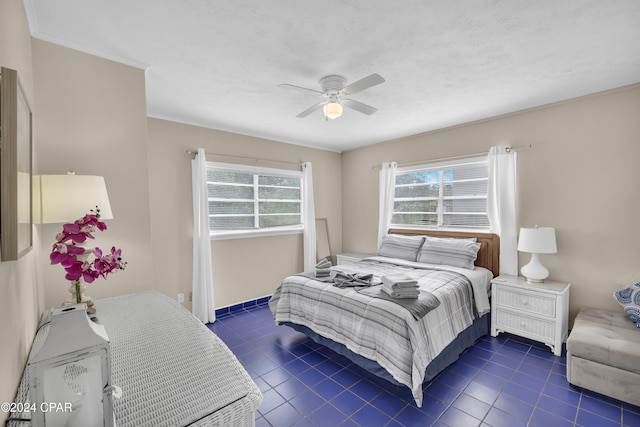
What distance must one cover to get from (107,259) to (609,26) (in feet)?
10.5

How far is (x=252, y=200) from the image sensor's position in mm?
4070

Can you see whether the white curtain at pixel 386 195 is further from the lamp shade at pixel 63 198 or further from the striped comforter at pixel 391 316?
the lamp shade at pixel 63 198

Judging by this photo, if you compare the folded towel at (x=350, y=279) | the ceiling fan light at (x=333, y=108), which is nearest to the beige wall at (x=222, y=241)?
the folded towel at (x=350, y=279)

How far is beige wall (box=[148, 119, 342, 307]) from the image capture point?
326 cm

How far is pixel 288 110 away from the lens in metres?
3.04

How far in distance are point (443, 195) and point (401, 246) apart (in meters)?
0.92

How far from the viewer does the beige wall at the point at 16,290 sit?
34.2 inches

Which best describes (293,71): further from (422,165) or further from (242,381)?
(422,165)

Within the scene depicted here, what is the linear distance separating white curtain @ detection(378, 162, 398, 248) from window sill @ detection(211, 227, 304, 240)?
4.26 feet

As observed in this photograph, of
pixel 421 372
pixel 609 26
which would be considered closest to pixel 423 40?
pixel 609 26

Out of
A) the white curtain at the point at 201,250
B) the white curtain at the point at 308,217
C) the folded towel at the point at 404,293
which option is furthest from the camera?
the white curtain at the point at 308,217

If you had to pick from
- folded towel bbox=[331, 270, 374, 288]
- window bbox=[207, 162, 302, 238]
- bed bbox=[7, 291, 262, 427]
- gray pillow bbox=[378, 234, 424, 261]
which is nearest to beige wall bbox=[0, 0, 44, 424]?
bed bbox=[7, 291, 262, 427]

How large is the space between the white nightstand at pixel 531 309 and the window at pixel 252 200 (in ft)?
9.37

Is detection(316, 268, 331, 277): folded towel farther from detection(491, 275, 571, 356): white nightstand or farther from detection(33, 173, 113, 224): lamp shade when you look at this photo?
detection(33, 173, 113, 224): lamp shade
